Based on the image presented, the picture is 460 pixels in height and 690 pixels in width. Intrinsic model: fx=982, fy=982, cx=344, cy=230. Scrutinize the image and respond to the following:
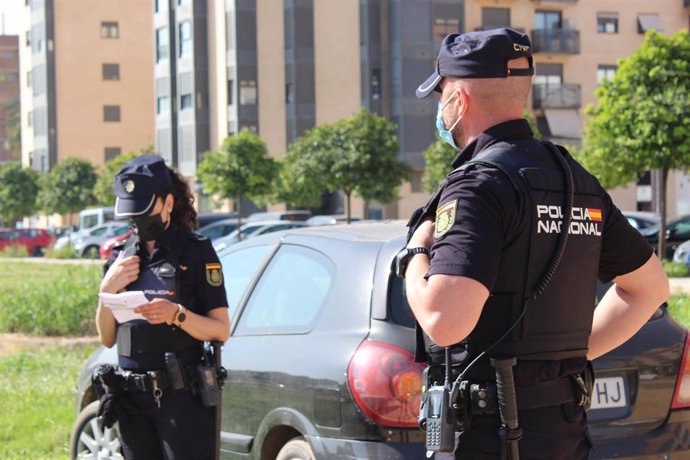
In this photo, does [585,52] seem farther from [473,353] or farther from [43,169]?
[473,353]

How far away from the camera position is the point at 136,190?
402 cm

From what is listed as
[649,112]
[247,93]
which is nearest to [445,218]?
[649,112]

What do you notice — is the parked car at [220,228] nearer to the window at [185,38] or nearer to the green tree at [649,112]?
the green tree at [649,112]

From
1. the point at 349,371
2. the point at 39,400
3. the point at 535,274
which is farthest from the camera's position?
the point at 39,400

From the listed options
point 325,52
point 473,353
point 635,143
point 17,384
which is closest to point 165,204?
point 473,353

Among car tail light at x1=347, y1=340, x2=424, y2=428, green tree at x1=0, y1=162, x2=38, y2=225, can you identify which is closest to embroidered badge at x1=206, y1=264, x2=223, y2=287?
car tail light at x1=347, y1=340, x2=424, y2=428

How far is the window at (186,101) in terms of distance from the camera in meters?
54.9

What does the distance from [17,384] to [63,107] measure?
60203 millimetres

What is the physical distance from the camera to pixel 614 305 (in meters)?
2.96

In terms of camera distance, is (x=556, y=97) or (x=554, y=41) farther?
(x=554, y=41)

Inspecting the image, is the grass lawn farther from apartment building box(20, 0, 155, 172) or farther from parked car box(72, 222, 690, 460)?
apartment building box(20, 0, 155, 172)

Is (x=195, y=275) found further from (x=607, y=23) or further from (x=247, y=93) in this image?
(x=607, y=23)

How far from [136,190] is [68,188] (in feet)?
165

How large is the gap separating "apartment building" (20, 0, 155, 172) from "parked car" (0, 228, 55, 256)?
2190 cm
